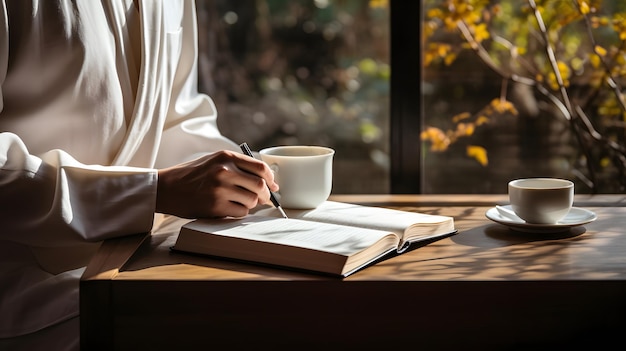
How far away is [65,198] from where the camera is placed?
4.03 feet

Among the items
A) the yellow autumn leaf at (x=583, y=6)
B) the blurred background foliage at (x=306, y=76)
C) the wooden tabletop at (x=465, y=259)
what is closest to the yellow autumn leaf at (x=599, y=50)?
the yellow autumn leaf at (x=583, y=6)

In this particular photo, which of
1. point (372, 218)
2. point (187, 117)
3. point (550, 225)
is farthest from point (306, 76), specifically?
point (550, 225)

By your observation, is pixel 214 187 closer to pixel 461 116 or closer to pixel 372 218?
pixel 372 218

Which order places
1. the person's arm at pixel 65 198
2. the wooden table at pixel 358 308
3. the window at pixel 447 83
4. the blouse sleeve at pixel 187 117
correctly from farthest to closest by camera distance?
the window at pixel 447 83 → the blouse sleeve at pixel 187 117 → the person's arm at pixel 65 198 → the wooden table at pixel 358 308

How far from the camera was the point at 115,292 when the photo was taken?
3.51ft

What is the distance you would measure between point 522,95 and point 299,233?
1.13 m

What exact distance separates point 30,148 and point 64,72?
14 cm

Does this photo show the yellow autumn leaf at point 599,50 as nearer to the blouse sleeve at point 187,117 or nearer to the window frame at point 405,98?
the window frame at point 405,98

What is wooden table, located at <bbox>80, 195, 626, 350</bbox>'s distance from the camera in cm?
105

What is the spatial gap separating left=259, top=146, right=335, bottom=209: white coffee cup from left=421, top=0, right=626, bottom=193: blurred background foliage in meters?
0.77

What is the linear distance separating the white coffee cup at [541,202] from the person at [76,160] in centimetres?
40

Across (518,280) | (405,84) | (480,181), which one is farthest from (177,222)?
(480,181)

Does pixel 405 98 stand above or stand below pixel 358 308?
above

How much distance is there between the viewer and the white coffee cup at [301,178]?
141 cm
